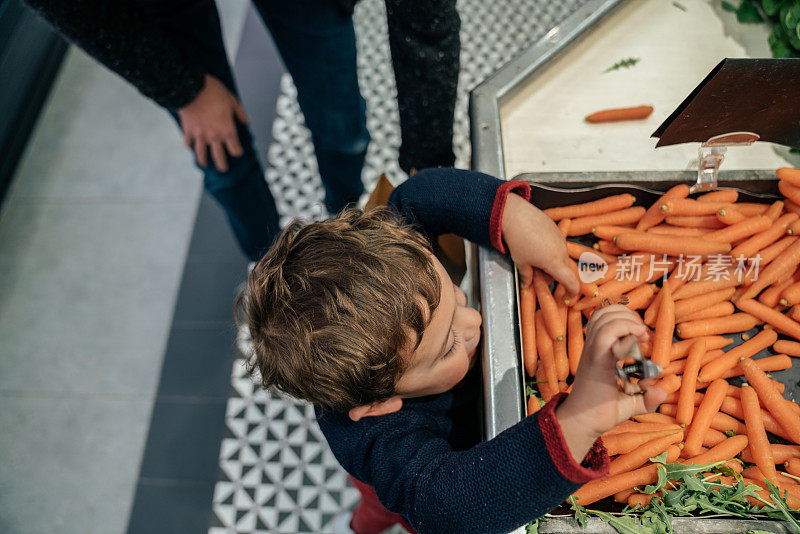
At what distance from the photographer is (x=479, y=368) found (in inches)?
46.3

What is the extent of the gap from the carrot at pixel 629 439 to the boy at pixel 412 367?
0.53ft

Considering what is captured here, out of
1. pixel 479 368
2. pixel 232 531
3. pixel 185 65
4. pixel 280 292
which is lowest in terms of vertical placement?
pixel 232 531

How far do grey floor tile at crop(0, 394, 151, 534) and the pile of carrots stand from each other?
1.53 m

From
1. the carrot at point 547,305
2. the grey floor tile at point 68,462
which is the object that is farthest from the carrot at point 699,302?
the grey floor tile at point 68,462

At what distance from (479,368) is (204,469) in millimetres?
1145

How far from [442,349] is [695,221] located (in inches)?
23.8

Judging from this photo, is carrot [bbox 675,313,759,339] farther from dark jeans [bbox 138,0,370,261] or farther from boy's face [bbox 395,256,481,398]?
dark jeans [bbox 138,0,370,261]

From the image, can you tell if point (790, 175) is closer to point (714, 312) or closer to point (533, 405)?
point (714, 312)

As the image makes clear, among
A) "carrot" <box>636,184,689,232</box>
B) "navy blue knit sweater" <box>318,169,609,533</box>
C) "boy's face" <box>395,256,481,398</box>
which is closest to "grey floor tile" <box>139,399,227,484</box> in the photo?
"navy blue knit sweater" <box>318,169,609,533</box>

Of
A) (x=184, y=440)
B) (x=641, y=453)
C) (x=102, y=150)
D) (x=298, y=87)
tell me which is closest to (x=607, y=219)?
(x=641, y=453)

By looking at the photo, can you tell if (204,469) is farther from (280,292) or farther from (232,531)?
(280,292)

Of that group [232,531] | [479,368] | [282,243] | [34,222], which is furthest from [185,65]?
[34,222]

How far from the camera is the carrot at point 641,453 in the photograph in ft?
3.04

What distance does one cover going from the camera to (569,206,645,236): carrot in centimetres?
113
